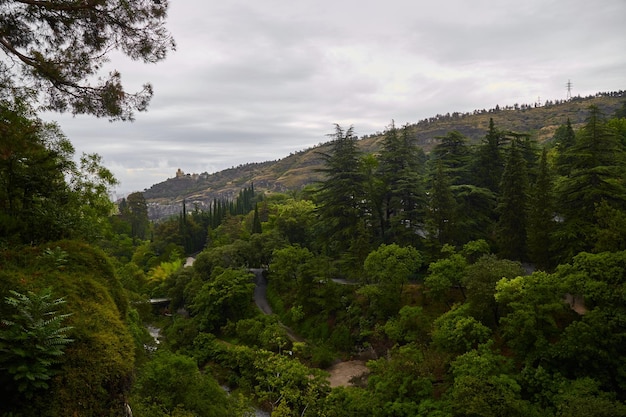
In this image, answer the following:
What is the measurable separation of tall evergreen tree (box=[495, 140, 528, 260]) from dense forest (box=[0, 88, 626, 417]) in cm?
12

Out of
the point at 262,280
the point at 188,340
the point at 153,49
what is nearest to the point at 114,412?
the point at 153,49

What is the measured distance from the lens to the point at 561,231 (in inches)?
757

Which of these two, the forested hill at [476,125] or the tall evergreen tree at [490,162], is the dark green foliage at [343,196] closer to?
the tall evergreen tree at [490,162]

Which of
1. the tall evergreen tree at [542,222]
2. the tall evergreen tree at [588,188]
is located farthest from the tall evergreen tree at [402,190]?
the tall evergreen tree at [588,188]

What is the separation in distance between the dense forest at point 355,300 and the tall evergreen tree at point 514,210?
12 centimetres

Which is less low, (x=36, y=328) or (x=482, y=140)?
(x=482, y=140)

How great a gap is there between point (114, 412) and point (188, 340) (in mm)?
25230

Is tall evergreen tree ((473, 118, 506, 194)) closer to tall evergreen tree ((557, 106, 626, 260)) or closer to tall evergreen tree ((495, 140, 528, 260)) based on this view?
tall evergreen tree ((495, 140, 528, 260))

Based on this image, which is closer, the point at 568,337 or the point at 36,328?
the point at 36,328

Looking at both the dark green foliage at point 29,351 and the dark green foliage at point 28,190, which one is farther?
the dark green foliage at point 28,190

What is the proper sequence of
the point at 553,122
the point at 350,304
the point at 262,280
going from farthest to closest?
1. the point at 553,122
2. the point at 262,280
3. the point at 350,304

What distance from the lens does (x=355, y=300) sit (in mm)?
27250

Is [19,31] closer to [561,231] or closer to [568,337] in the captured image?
[568,337]

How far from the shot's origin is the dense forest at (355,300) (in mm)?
6121
